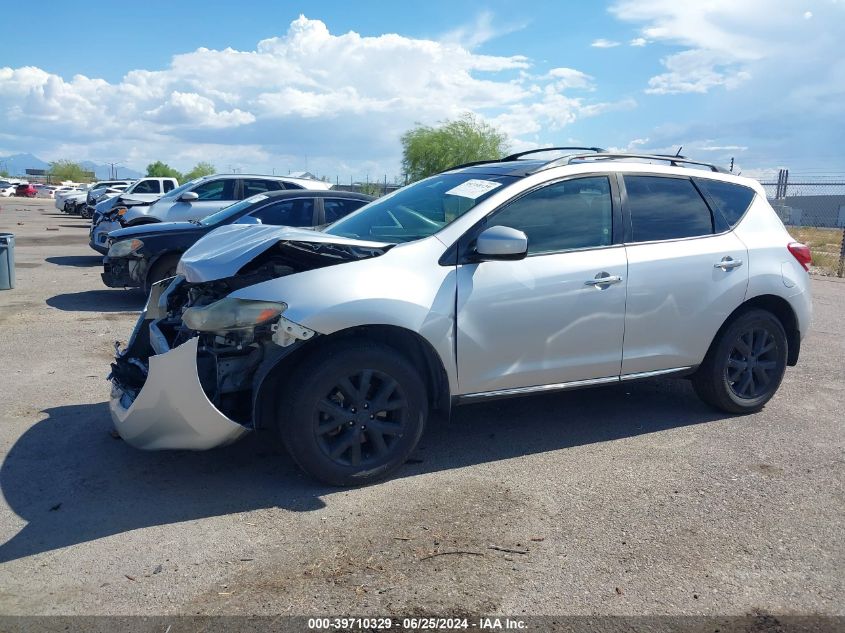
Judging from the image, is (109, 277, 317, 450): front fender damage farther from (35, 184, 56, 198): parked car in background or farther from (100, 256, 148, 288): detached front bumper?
(35, 184, 56, 198): parked car in background

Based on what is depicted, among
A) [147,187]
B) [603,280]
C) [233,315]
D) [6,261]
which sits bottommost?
[6,261]

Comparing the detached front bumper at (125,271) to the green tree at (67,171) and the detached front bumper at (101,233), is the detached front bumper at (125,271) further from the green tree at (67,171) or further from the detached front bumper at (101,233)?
the green tree at (67,171)

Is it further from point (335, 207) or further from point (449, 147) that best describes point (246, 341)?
point (449, 147)

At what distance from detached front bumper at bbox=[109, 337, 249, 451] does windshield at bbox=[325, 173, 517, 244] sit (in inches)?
57.9

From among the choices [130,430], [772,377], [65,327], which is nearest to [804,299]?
[772,377]

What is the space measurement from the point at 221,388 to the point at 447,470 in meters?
1.43

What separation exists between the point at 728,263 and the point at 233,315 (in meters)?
3.44

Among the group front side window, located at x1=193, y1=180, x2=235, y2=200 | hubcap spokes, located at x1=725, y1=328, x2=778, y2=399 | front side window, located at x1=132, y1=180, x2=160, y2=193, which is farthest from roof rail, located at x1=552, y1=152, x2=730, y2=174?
front side window, located at x1=132, y1=180, x2=160, y2=193

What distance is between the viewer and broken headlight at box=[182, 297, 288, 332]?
393 centimetres

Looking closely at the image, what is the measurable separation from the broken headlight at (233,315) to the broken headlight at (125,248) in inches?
225

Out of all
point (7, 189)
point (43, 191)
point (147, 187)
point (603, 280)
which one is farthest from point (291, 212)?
point (7, 189)

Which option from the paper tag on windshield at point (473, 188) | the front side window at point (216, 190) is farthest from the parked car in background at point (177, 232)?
the paper tag on windshield at point (473, 188)

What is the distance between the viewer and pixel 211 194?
1335 centimetres

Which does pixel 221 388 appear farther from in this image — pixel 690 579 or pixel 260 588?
pixel 690 579
